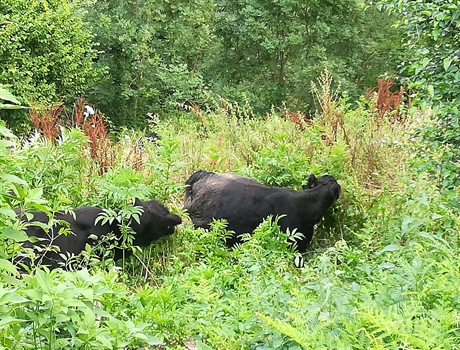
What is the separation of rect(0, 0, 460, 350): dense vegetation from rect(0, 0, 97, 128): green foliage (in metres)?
0.04

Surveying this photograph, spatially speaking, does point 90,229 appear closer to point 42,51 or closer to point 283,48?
point 42,51

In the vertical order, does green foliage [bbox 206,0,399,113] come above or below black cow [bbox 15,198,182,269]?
above

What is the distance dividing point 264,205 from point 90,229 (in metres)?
1.69

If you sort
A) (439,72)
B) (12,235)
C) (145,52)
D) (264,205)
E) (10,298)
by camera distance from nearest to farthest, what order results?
(10,298), (12,235), (439,72), (264,205), (145,52)

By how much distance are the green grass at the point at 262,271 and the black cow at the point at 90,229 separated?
143 millimetres

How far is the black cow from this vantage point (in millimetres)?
3863

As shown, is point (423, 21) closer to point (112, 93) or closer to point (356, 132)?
point (356, 132)

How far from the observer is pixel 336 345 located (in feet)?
6.47

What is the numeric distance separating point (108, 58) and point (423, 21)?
35.1 ft

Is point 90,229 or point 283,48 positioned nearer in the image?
point 90,229

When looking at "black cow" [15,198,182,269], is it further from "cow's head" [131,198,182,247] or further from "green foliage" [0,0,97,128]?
"green foliage" [0,0,97,128]

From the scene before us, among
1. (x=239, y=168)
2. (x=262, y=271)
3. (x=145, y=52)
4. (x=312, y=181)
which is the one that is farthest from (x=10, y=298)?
(x=145, y=52)

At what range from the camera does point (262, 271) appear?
3369 millimetres

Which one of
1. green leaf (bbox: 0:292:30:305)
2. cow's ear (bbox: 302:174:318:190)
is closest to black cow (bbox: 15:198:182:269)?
cow's ear (bbox: 302:174:318:190)
